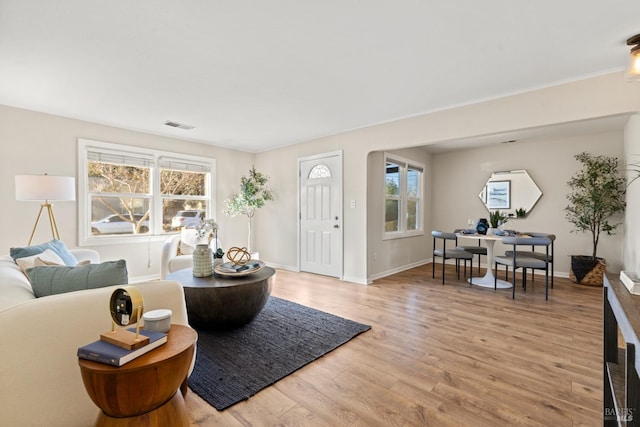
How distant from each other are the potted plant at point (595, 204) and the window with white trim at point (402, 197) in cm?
249

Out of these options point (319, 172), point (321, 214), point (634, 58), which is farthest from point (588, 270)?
point (319, 172)

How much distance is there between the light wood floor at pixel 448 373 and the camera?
1.64 meters

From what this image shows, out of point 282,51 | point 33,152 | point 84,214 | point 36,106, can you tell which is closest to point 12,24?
point 282,51

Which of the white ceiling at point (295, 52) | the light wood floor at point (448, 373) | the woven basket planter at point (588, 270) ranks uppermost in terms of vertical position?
the white ceiling at point (295, 52)

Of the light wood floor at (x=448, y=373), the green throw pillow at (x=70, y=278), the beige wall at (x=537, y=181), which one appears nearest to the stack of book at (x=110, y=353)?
the green throw pillow at (x=70, y=278)

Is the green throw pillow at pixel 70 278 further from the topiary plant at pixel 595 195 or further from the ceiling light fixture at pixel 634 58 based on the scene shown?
the topiary plant at pixel 595 195

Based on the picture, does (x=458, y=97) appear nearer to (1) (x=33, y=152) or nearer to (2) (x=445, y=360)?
(2) (x=445, y=360)

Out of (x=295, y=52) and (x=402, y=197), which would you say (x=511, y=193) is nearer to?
(x=402, y=197)

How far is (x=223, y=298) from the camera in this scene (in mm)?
2477

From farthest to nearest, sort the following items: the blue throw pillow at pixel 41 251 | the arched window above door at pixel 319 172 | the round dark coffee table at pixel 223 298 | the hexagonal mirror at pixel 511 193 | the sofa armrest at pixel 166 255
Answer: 1. the hexagonal mirror at pixel 511 193
2. the arched window above door at pixel 319 172
3. the sofa armrest at pixel 166 255
4. the round dark coffee table at pixel 223 298
5. the blue throw pillow at pixel 41 251

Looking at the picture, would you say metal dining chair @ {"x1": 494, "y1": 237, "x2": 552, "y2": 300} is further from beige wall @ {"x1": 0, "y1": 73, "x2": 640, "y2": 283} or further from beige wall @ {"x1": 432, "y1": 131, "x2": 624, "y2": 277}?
beige wall @ {"x1": 432, "y1": 131, "x2": 624, "y2": 277}

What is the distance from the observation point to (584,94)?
2738mm

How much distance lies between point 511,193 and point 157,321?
20.1ft

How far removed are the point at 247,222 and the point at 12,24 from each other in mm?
4416
